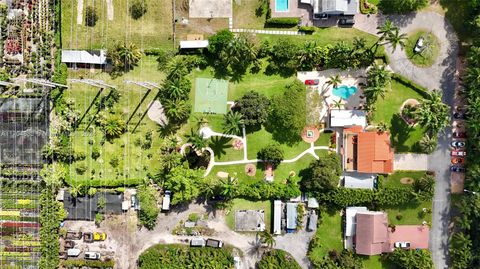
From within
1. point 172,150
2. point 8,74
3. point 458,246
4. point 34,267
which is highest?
point 8,74

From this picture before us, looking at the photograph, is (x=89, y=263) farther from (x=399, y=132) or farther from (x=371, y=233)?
(x=399, y=132)

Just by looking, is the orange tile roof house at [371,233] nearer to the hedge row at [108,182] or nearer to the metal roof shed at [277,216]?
the metal roof shed at [277,216]

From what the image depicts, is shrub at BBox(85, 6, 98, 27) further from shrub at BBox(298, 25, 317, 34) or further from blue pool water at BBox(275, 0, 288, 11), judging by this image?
shrub at BBox(298, 25, 317, 34)

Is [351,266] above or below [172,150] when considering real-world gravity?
below

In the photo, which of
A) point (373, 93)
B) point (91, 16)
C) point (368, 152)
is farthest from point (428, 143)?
point (91, 16)

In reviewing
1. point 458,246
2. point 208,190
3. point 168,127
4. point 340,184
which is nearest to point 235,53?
point 168,127

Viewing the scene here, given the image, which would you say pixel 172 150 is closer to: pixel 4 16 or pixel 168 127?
pixel 168 127
